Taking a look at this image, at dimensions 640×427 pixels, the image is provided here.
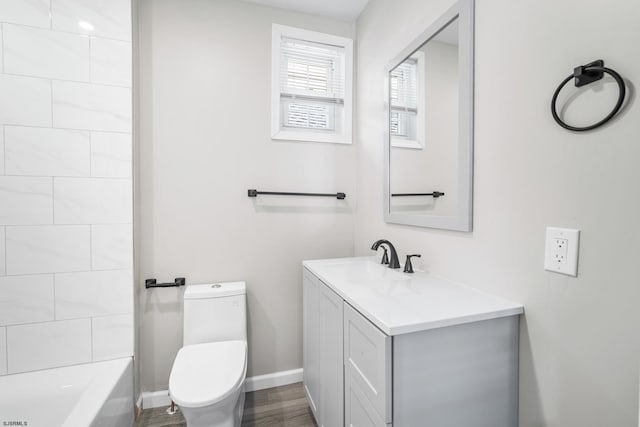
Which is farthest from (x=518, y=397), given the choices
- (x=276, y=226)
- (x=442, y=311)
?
(x=276, y=226)

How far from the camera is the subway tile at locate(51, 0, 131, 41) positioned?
4.85 feet

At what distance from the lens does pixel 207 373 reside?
134cm

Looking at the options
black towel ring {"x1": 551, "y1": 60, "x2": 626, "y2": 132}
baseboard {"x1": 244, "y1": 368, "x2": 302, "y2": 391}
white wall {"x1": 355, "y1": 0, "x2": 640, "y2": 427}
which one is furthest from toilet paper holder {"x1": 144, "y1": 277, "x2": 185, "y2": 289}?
black towel ring {"x1": 551, "y1": 60, "x2": 626, "y2": 132}

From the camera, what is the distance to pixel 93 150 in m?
1.54

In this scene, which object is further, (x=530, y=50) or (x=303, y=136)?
(x=303, y=136)

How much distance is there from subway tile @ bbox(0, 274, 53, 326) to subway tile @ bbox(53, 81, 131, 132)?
83 cm

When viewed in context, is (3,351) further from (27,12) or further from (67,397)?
(27,12)

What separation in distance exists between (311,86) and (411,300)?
1.65 meters

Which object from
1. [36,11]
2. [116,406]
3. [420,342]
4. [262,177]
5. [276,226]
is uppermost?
[36,11]

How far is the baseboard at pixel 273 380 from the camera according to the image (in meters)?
1.89

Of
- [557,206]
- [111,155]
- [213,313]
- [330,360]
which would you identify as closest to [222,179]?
[111,155]

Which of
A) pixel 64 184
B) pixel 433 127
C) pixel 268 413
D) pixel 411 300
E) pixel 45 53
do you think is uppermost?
pixel 45 53

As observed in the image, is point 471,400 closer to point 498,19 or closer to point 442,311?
point 442,311

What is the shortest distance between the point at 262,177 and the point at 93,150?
94cm
